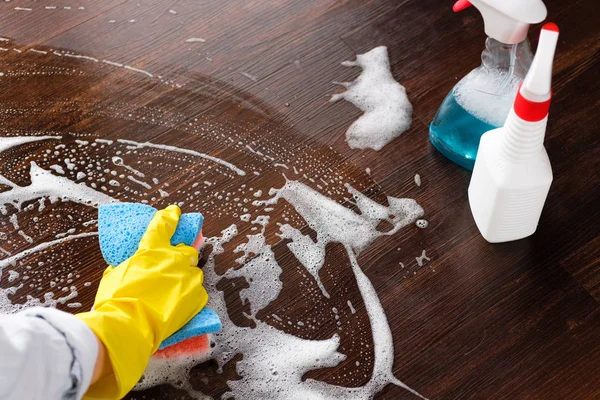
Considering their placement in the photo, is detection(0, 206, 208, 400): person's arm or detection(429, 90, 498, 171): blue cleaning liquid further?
detection(429, 90, 498, 171): blue cleaning liquid

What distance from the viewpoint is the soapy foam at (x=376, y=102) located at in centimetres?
96

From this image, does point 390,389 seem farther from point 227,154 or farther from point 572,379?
point 227,154

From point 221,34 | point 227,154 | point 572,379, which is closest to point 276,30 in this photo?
point 221,34

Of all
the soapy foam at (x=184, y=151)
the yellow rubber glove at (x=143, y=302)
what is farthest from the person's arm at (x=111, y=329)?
the soapy foam at (x=184, y=151)

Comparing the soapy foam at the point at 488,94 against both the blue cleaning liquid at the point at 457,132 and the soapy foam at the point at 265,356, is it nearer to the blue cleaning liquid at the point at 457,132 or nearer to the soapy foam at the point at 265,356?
the blue cleaning liquid at the point at 457,132

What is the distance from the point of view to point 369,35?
106 centimetres

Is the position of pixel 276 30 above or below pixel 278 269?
above

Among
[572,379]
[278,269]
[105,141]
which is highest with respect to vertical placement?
[105,141]

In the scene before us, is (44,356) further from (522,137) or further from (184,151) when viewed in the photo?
(522,137)

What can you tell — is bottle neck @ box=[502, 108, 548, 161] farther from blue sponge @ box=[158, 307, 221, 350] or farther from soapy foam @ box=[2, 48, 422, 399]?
blue sponge @ box=[158, 307, 221, 350]

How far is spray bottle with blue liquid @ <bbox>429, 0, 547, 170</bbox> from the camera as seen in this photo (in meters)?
0.79

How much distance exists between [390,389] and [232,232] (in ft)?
0.83

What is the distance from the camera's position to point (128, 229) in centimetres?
83

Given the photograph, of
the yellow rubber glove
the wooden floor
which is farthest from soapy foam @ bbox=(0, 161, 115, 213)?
the yellow rubber glove
